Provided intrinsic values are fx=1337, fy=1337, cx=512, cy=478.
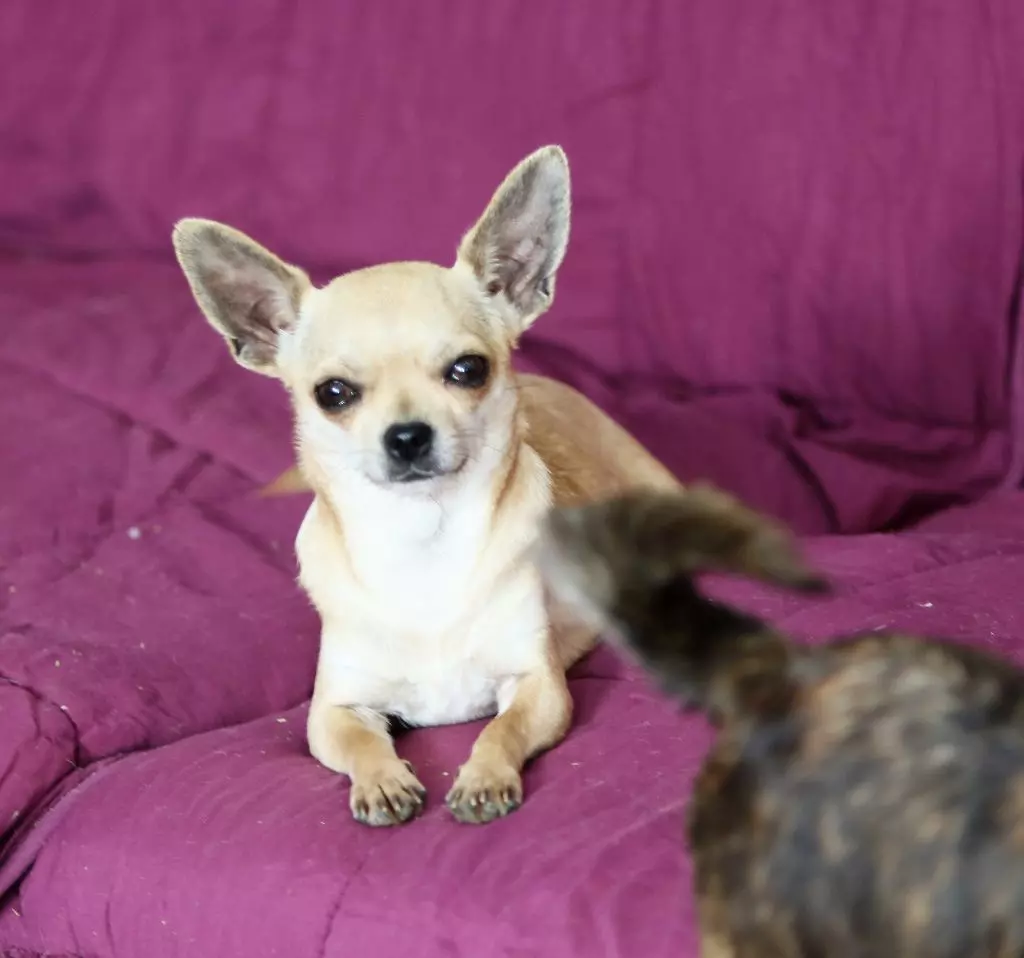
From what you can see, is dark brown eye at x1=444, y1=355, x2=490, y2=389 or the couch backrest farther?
the couch backrest

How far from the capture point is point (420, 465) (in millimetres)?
1354

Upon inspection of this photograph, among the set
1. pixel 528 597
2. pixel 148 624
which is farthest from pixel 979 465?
pixel 148 624

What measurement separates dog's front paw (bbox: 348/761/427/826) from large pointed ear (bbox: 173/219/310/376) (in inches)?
20.4

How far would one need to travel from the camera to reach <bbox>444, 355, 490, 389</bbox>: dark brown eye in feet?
4.63

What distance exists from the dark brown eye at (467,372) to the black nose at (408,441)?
0.09 m

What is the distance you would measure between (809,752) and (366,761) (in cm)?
66

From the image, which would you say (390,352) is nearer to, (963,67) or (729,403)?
(729,403)

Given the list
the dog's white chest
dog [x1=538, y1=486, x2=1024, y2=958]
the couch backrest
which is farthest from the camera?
the couch backrest

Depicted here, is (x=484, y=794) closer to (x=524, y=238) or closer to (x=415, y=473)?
(x=415, y=473)

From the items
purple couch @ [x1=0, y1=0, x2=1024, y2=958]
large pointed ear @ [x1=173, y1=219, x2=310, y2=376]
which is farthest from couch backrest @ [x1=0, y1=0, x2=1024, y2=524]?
large pointed ear @ [x1=173, y1=219, x2=310, y2=376]

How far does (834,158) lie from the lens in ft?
6.57

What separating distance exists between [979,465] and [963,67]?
58 cm

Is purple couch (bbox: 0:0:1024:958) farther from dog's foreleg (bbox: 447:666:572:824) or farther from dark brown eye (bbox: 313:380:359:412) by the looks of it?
dark brown eye (bbox: 313:380:359:412)

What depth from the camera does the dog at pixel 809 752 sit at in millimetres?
658
